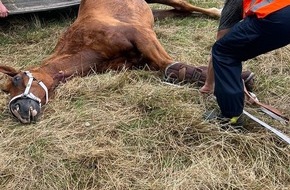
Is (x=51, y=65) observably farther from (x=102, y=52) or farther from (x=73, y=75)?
(x=102, y=52)

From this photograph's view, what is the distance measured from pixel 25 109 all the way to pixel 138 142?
96 centimetres

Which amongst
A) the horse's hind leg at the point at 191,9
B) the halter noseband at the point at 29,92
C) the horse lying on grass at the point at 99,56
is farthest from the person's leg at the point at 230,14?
the horse's hind leg at the point at 191,9

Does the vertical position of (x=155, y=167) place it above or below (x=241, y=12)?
below

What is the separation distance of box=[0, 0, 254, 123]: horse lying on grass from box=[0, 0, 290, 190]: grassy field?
140 millimetres

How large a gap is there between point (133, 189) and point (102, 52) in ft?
6.59

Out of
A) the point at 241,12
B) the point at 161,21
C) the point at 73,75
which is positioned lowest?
the point at 161,21

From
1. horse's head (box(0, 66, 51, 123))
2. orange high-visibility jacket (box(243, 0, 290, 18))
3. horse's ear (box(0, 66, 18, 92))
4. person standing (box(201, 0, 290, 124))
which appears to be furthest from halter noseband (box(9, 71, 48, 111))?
orange high-visibility jacket (box(243, 0, 290, 18))

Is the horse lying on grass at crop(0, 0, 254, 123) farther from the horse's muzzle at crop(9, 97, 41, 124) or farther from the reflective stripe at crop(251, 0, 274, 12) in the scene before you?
the reflective stripe at crop(251, 0, 274, 12)

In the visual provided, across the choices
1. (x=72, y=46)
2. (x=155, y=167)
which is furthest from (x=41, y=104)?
(x=155, y=167)

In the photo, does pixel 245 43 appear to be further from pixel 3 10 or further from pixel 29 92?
pixel 3 10

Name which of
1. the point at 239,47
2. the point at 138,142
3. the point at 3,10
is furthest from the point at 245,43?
the point at 3,10

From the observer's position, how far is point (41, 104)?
13.9ft

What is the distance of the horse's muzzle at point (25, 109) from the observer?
3.93 meters

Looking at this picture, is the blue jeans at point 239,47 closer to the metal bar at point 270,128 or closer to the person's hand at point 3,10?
the metal bar at point 270,128
